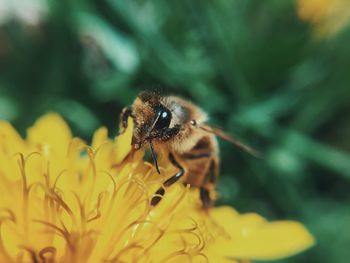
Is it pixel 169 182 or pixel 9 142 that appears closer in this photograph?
pixel 169 182

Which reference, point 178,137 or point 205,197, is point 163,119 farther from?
point 205,197

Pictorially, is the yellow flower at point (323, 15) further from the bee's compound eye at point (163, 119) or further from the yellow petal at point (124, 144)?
the bee's compound eye at point (163, 119)

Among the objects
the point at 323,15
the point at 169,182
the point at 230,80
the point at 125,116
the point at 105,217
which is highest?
the point at 323,15

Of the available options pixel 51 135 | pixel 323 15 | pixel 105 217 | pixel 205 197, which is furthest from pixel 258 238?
pixel 323 15

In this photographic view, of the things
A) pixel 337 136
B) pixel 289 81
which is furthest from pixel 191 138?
pixel 337 136

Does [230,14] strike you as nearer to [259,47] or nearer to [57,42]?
[259,47]

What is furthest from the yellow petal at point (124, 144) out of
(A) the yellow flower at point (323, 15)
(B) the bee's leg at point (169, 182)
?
(A) the yellow flower at point (323, 15)
